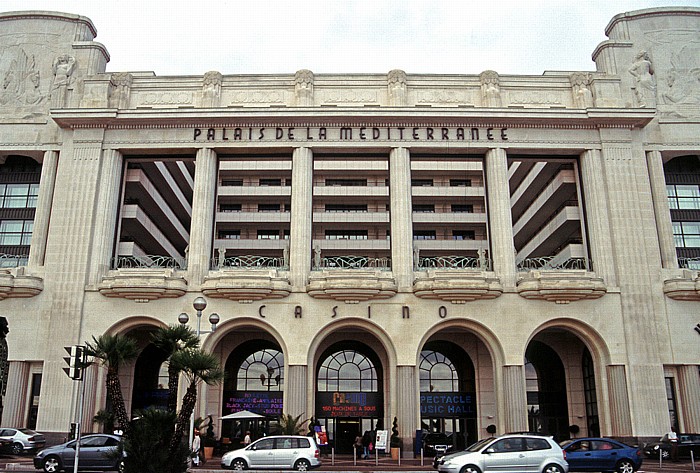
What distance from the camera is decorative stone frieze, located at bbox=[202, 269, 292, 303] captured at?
Answer: 3625 centimetres

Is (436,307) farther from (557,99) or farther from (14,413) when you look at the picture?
(14,413)

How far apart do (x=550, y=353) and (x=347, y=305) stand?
1646cm

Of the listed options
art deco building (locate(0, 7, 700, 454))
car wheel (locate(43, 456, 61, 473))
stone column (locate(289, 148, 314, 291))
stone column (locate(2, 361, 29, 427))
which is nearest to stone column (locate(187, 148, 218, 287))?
art deco building (locate(0, 7, 700, 454))

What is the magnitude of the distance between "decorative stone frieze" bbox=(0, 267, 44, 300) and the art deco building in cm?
19

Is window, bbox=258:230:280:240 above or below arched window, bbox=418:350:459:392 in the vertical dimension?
above

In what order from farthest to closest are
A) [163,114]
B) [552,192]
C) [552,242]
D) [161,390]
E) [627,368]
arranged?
1. [552,242]
2. [552,192]
3. [161,390]
4. [163,114]
5. [627,368]

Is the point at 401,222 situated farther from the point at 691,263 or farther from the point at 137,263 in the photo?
the point at 691,263

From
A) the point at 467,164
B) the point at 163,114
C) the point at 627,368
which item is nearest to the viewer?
the point at 627,368

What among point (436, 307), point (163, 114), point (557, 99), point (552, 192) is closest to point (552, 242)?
point (552, 192)

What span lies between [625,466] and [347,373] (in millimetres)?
20613

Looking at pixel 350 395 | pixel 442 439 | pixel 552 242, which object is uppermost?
pixel 552 242

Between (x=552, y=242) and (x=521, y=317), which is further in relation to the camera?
(x=552, y=242)

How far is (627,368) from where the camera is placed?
35.8 m

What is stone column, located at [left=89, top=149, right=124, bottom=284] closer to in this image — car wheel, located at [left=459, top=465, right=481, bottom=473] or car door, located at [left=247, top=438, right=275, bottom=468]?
car door, located at [left=247, top=438, right=275, bottom=468]
